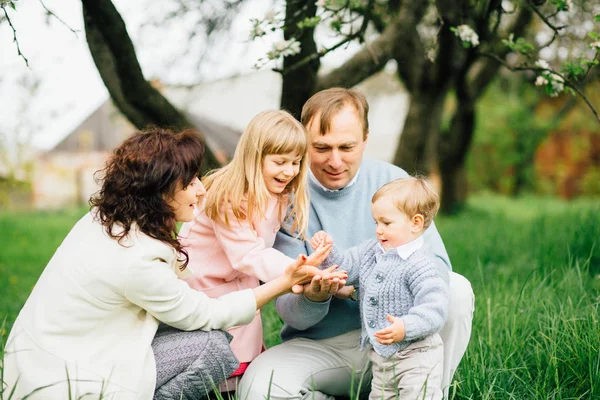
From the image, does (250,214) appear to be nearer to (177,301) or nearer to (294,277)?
(294,277)

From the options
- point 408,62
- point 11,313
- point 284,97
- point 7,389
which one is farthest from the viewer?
point 408,62

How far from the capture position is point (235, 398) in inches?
103

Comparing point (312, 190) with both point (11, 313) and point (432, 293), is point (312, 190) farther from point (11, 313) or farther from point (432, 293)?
point (11, 313)

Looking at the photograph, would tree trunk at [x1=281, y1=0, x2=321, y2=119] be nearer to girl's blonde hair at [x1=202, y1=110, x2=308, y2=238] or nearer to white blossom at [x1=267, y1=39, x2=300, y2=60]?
white blossom at [x1=267, y1=39, x2=300, y2=60]

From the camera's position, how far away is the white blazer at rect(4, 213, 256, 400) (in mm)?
2287

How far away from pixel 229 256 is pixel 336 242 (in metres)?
0.51

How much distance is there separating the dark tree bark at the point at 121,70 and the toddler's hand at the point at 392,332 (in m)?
2.16

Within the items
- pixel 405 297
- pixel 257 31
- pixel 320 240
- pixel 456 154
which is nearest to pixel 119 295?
pixel 320 240

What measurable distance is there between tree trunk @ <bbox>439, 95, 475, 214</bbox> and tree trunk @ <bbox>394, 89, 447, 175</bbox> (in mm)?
1652

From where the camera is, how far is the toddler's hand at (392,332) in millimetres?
2381

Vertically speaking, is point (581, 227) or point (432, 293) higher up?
point (432, 293)

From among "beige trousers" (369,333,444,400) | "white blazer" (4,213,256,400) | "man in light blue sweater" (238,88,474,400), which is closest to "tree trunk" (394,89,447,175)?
"man in light blue sweater" (238,88,474,400)

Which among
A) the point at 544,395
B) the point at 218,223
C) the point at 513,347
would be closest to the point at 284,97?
the point at 218,223

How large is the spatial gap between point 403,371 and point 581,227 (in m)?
3.26
